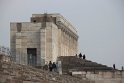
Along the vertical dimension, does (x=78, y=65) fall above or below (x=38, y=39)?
below

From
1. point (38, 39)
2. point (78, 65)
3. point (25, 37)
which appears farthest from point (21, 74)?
point (25, 37)

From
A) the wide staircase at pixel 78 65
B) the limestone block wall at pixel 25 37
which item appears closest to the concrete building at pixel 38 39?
the limestone block wall at pixel 25 37

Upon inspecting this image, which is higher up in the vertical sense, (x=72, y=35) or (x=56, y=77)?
(x=72, y=35)

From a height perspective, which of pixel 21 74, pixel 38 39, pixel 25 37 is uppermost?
pixel 25 37

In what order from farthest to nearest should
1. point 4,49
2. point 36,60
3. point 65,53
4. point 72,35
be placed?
point 72,35
point 65,53
point 36,60
point 4,49

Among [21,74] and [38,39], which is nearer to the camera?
[21,74]

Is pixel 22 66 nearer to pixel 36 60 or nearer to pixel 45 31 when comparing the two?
pixel 36 60

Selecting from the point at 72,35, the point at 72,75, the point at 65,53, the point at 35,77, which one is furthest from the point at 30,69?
the point at 72,35

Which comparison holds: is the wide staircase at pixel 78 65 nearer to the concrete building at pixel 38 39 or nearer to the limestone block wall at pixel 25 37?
the concrete building at pixel 38 39

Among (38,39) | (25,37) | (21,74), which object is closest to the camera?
(21,74)

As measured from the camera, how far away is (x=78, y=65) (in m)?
43.0

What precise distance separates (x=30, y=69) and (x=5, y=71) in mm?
2552

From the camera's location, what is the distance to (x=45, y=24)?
151 ft

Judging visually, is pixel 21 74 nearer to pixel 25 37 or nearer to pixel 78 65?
pixel 78 65
